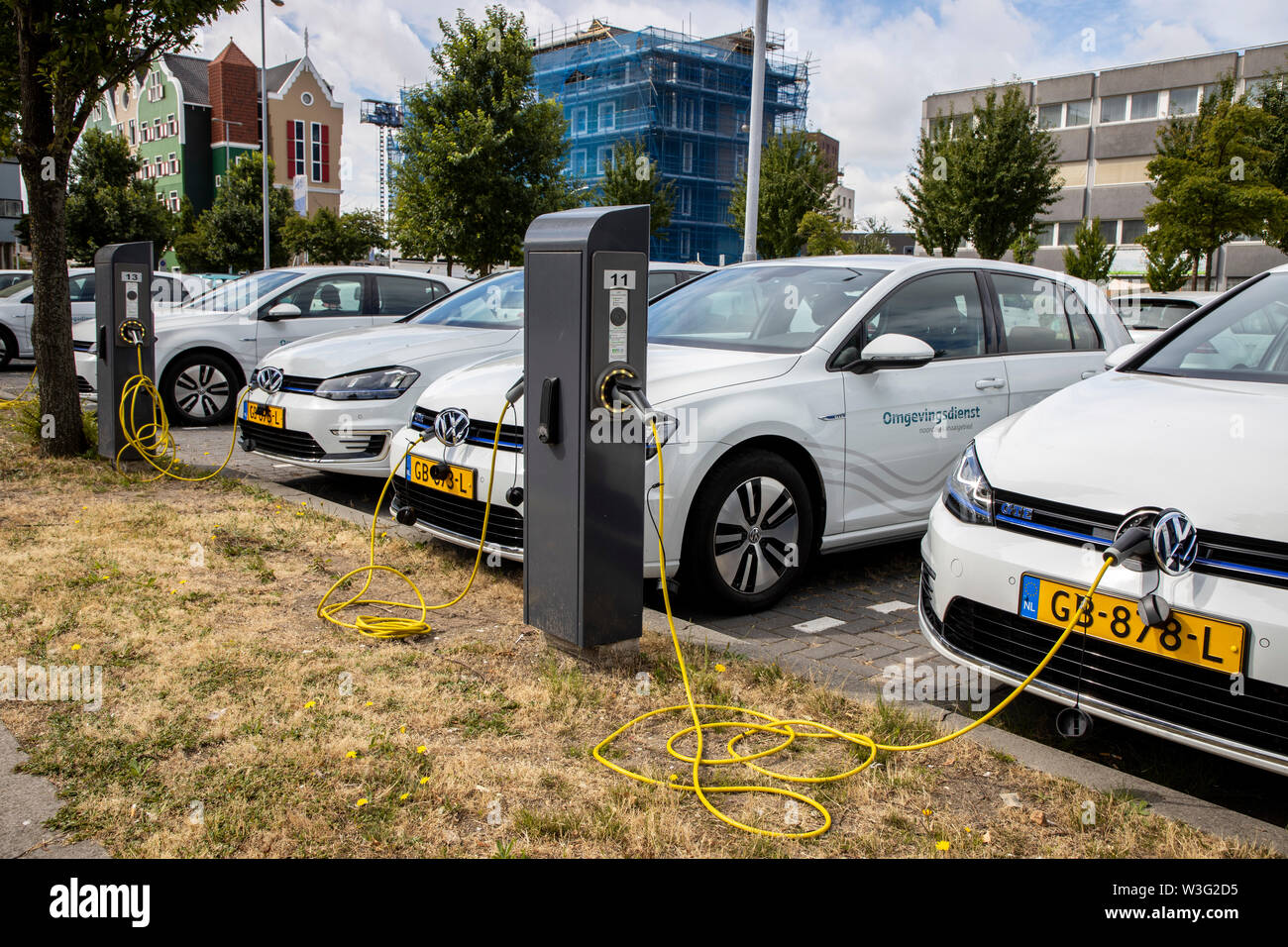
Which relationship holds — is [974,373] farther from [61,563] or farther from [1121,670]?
[61,563]

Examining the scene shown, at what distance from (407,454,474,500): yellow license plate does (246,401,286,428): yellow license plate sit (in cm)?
208

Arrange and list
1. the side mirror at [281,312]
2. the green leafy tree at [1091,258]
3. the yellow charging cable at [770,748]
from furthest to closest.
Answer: the green leafy tree at [1091,258] < the side mirror at [281,312] < the yellow charging cable at [770,748]

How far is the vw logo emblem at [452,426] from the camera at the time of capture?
511 centimetres

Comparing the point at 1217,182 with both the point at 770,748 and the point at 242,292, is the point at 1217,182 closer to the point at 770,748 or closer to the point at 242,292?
the point at 242,292

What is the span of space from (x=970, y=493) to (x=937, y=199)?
1202 inches

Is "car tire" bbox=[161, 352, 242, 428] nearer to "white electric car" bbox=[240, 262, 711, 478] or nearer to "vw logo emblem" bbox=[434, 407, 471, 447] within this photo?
"white electric car" bbox=[240, 262, 711, 478]

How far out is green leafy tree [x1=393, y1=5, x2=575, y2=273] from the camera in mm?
23938

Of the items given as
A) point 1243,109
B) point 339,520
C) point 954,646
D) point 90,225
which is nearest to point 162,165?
point 90,225

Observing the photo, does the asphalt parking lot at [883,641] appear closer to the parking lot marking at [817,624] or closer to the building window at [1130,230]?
the parking lot marking at [817,624]

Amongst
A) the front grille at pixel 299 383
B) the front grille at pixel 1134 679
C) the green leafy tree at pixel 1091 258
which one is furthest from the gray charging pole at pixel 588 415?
the green leafy tree at pixel 1091 258

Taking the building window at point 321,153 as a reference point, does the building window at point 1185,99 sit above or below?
above

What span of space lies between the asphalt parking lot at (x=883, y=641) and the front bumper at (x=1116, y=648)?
45cm

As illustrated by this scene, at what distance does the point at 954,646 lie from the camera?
3549 millimetres
